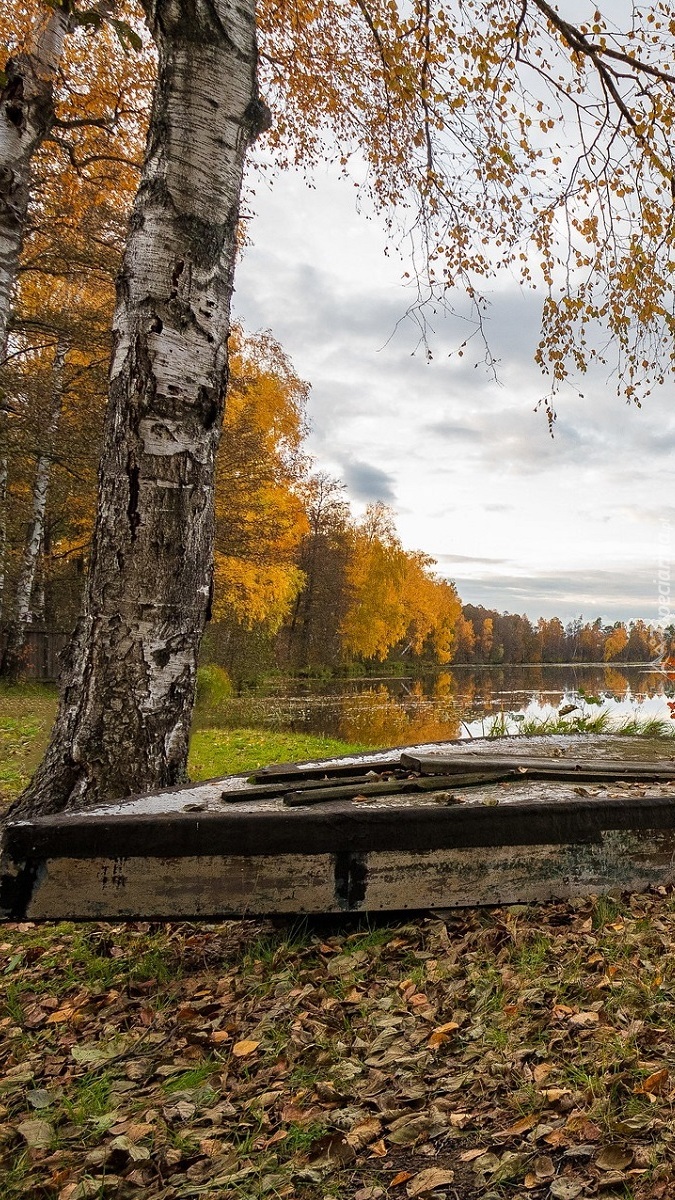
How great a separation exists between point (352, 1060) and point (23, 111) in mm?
6696

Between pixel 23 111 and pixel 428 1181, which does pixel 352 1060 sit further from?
pixel 23 111

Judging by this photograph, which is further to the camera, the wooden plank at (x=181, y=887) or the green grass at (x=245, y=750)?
the green grass at (x=245, y=750)

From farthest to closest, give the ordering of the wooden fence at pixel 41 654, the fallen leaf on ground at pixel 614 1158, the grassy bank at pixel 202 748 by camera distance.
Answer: the wooden fence at pixel 41 654, the grassy bank at pixel 202 748, the fallen leaf on ground at pixel 614 1158

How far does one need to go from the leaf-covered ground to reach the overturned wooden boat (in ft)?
0.63

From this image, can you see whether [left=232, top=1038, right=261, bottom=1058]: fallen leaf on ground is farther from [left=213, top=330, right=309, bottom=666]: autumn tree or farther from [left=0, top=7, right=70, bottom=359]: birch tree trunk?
[left=213, top=330, right=309, bottom=666]: autumn tree

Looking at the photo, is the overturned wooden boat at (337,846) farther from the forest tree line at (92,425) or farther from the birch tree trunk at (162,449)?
the forest tree line at (92,425)

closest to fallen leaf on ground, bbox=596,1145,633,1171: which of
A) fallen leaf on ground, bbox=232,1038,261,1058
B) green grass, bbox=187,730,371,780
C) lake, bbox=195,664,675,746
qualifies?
fallen leaf on ground, bbox=232,1038,261,1058

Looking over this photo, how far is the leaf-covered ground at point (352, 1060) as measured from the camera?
1.66 metres

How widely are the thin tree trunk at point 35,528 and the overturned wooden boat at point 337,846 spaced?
10.8 metres

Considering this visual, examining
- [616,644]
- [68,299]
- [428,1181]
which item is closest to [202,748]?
[428,1181]

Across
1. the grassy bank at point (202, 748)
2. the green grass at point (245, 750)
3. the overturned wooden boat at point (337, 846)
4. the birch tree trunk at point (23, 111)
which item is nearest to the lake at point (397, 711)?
the green grass at point (245, 750)

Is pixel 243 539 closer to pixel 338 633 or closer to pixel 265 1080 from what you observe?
pixel 265 1080

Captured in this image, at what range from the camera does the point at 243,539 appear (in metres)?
16.0

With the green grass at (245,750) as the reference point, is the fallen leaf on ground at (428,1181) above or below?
above
